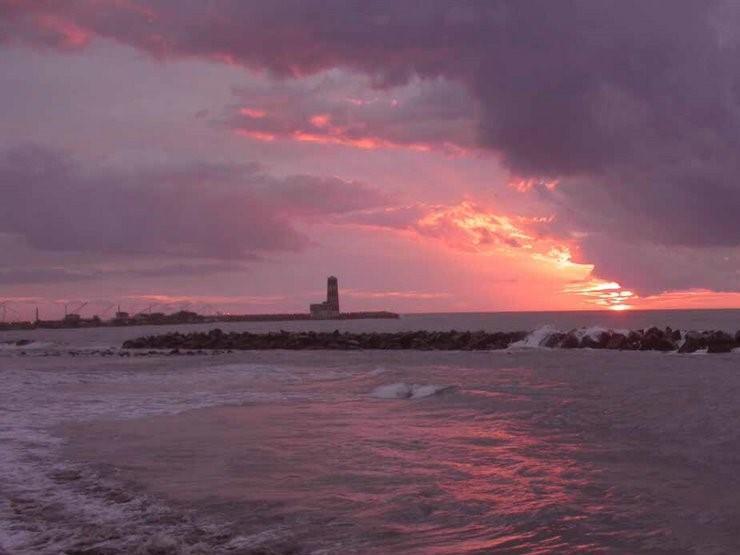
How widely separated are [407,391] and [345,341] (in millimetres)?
27053

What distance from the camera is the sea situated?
5480 mm

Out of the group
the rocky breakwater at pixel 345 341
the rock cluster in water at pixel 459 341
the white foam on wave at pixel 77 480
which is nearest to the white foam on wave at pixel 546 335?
the rock cluster in water at pixel 459 341

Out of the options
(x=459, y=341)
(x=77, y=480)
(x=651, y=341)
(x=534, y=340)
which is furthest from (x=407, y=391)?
(x=459, y=341)

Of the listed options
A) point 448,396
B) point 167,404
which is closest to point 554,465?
point 448,396

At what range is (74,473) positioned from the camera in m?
8.03

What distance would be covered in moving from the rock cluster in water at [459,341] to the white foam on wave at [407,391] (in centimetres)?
1636

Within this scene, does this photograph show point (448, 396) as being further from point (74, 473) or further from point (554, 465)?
point (74, 473)

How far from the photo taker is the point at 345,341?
143ft

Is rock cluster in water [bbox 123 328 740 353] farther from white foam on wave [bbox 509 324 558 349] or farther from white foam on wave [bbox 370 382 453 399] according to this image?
white foam on wave [bbox 370 382 453 399]

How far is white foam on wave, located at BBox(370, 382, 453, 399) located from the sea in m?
0.07

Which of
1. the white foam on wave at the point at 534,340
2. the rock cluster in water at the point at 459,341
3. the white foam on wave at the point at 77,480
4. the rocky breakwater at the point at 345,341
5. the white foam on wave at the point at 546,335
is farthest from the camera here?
the rocky breakwater at the point at 345,341

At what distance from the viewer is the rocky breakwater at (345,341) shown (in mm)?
38969

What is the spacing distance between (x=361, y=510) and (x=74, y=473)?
3.69 meters

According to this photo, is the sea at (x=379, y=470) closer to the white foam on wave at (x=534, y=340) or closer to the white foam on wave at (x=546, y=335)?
the white foam on wave at (x=546, y=335)
